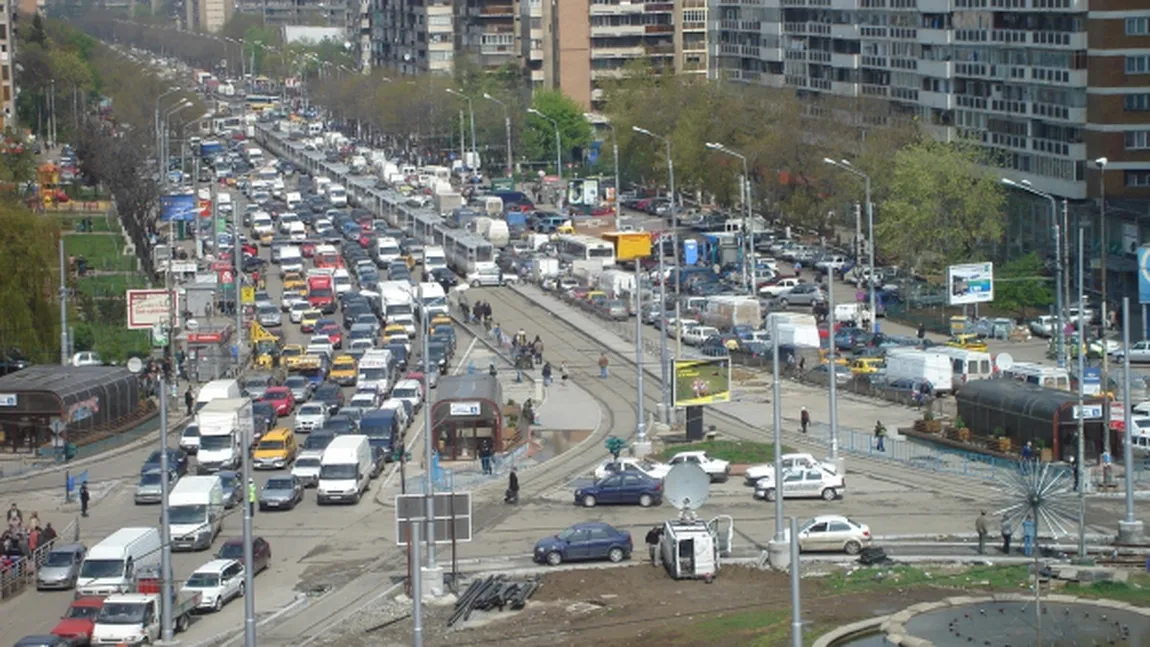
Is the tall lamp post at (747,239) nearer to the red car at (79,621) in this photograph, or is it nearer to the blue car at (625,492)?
the blue car at (625,492)

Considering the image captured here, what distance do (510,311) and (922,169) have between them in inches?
639

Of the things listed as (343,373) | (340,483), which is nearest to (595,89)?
(343,373)

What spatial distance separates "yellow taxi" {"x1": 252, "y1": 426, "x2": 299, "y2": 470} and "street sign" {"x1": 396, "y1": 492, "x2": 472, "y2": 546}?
48.4ft

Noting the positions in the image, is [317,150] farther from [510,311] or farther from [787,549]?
[787,549]

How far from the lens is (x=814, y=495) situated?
4791cm

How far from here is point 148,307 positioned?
6856cm

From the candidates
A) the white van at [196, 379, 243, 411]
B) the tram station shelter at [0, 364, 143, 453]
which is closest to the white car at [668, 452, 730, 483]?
the white van at [196, 379, 243, 411]

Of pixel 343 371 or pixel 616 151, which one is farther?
pixel 616 151

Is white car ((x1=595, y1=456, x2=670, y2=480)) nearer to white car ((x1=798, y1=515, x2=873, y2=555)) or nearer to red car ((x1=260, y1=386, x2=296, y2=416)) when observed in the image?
white car ((x1=798, y1=515, x2=873, y2=555))

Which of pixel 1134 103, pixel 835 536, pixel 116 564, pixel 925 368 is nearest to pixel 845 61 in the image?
pixel 1134 103

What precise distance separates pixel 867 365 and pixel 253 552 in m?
28.1

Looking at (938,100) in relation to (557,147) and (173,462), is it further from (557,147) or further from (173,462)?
(173,462)

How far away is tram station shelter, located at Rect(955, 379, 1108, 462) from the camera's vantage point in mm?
50938

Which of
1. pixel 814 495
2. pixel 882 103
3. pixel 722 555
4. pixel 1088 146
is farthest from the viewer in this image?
pixel 882 103
